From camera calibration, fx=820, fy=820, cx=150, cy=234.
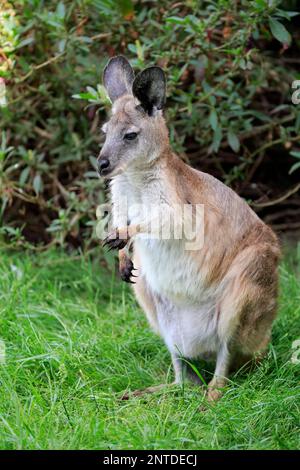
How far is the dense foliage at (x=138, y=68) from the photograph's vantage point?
544cm

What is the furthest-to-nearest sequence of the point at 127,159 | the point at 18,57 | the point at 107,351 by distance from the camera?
the point at 18,57, the point at 107,351, the point at 127,159

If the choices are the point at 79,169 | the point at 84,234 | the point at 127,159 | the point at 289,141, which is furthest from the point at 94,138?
the point at 127,159

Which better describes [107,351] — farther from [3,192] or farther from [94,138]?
[94,138]

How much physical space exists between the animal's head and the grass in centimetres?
107

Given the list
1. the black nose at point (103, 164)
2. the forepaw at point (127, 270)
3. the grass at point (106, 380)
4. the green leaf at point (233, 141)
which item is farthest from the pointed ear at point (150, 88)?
the green leaf at point (233, 141)

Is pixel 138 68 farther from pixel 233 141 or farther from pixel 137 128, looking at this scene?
pixel 137 128

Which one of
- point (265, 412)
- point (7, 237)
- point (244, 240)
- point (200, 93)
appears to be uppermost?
point (200, 93)

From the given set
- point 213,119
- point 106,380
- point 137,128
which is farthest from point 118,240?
point 213,119

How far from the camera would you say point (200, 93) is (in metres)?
5.94

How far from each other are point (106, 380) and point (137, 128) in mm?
1340

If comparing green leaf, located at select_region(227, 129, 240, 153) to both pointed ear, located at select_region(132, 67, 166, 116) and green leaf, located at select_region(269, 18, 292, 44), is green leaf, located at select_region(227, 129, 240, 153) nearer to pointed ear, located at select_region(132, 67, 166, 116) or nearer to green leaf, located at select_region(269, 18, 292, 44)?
green leaf, located at select_region(269, 18, 292, 44)

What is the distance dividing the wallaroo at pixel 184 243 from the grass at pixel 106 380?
221 mm

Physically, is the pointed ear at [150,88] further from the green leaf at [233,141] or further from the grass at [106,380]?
the green leaf at [233,141]
